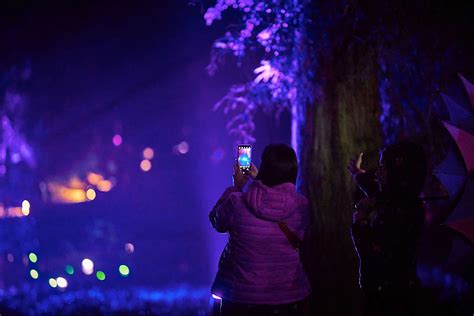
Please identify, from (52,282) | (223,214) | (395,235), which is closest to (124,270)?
(52,282)

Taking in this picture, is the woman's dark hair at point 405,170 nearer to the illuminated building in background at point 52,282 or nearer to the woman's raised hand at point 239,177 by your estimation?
the woman's raised hand at point 239,177

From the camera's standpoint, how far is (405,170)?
3.15m

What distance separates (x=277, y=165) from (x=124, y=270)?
12605mm

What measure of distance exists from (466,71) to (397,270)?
268 centimetres

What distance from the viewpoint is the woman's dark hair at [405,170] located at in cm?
315

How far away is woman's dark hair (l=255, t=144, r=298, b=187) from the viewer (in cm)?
317

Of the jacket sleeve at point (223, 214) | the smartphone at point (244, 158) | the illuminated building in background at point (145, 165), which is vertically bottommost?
the jacket sleeve at point (223, 214)

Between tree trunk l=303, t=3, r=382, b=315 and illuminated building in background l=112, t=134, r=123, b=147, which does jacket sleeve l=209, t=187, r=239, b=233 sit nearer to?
tree trunk l=303, t=3, r=382, b=315

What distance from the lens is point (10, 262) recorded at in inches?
521

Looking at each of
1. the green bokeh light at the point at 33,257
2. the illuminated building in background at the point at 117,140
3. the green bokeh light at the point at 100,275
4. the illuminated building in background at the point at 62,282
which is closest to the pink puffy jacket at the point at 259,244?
the illuminated building in background at the point at 62,282

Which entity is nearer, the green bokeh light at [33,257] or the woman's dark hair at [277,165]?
the woman's dark hair at [277,165]

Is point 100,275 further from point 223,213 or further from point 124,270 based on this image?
point 223,213

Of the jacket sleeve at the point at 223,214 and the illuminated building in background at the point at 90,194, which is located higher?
the jacket sleeve at the point at 223,214

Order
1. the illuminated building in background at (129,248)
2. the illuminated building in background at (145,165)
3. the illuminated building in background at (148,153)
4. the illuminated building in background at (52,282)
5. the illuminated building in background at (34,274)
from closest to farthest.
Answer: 1. the illuminated building in background at (52,282)
2. the illuminated building in background at (34,274)
3. the illuminated building in background at (129,248)
4. the illuminated building in background at (148,153)
5. the illuminated building in background at (145,165)
